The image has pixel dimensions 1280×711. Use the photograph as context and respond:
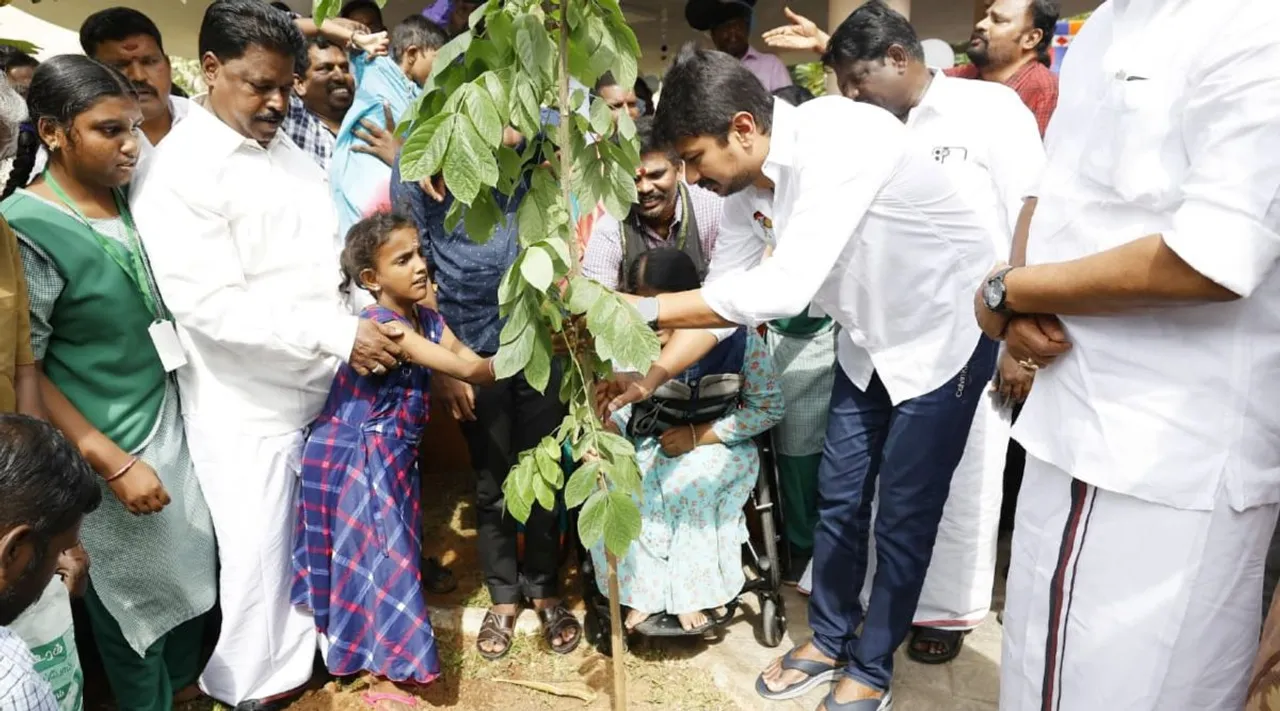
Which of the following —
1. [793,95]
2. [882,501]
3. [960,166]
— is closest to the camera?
[882,501]

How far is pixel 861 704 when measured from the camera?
268cm

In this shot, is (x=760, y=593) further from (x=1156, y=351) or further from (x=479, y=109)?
(x=479, y=109)

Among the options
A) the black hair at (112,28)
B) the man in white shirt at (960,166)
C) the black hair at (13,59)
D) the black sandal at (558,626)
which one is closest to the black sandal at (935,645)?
the man in white shirt at (960,166)

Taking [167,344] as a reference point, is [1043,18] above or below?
above

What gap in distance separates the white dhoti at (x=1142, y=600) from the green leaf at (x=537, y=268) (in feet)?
3.27

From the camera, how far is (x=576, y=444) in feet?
6.80

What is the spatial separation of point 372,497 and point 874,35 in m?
2.46

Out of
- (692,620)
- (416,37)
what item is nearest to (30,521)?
(692,620)

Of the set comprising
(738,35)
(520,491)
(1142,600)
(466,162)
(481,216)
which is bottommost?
(520,491)

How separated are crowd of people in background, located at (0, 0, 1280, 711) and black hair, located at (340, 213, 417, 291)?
1 centimetres

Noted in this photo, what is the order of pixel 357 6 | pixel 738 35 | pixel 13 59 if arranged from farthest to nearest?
pixel 738 35 < pixel 357 6 < pixel 13 59

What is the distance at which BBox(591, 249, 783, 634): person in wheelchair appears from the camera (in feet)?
10.00

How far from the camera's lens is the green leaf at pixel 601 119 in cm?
183

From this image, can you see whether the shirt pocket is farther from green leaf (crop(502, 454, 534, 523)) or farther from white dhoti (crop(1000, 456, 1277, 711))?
green leaf (crop(502, 454, 534, 523))
